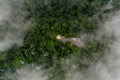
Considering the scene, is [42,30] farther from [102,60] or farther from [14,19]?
[102,60]

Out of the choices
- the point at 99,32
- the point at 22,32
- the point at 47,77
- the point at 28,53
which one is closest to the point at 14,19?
the point at 22,32

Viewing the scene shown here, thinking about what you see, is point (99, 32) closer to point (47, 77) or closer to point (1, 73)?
point (47, 77)

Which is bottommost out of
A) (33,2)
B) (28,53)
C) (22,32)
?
(28,53)

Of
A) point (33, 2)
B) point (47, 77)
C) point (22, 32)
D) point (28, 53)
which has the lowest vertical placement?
point (47, 77)

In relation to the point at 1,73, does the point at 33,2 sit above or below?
above

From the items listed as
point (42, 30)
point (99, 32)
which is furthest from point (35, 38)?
point (99, 32)

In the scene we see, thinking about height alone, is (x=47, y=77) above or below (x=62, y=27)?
below
